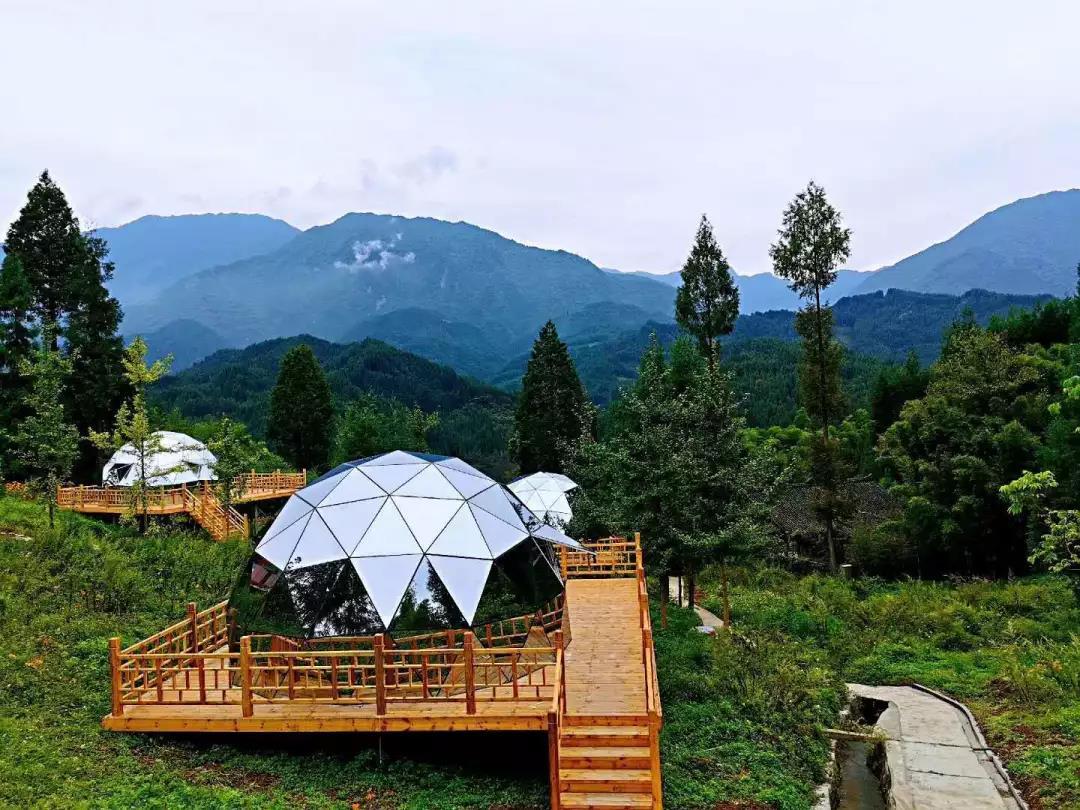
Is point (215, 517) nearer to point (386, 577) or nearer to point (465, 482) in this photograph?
point (465, 482)

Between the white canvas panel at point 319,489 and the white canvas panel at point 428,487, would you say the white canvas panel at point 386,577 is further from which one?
the white canvas panel at point 319,489

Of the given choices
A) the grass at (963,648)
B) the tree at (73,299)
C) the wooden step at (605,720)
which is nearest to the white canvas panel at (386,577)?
the wooden step at (605,720)

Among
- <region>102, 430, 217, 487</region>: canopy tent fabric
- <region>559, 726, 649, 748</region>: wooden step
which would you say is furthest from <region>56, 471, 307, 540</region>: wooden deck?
<region>559, 726, 649, 748</region>: wooden step

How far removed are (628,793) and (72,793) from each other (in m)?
6.38

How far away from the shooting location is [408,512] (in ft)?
40.6

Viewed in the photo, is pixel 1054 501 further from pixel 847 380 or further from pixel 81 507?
pixel 847 380

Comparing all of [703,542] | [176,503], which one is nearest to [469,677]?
[703,542]

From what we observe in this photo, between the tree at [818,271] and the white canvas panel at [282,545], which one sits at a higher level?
the tree at [818,271]

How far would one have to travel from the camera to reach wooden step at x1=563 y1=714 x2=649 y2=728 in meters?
9.61

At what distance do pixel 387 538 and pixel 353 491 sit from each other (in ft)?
5.12

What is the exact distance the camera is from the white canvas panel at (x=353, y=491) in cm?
1277

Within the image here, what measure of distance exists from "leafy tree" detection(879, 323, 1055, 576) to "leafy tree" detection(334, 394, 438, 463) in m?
20.8

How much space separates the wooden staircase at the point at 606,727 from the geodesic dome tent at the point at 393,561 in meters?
1.48

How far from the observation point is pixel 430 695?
33.8 feet
